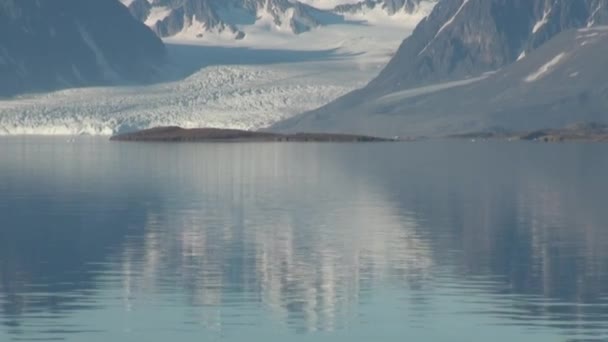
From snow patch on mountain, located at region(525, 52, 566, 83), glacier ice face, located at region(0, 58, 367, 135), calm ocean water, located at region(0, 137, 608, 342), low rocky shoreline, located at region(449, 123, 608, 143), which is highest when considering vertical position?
snow patch on mountain, located at region(525, 52, 566, 83)

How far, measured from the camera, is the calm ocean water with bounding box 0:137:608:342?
97.7 feet

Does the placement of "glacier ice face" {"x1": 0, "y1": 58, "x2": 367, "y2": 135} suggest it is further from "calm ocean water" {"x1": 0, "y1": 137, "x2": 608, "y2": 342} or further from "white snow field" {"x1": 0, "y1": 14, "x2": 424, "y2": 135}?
"calm ocean water" {"x1": 0, "y1": 137, "x2": 608, "y2": 342}

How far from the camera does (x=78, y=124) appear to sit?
6432 inches

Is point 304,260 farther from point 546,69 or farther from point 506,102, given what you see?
point 546,69

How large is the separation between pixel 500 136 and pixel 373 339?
486 feet

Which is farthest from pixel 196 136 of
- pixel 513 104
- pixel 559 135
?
pixel 513 104

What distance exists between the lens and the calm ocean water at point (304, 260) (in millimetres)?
29781

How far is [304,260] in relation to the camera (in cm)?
3781

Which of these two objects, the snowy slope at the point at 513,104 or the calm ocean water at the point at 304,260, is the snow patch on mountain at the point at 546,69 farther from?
the calm ocean water at the point at 304,260

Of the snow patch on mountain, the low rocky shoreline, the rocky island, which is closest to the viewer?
the rocky island

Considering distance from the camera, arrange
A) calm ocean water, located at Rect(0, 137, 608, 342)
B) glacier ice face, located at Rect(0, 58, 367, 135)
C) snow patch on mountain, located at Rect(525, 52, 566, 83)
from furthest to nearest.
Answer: snow patch on mountain, located at Rect(525, 52, 566, 83) < glacier ice face, located at Rect(0, 58, 367, 135) < calm ocean water, located at Rect(0, 137, 608, 342)

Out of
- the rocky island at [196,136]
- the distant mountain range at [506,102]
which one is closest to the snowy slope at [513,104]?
the distant mountain range at [506,102]

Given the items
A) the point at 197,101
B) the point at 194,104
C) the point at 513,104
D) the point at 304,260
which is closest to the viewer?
the point at 304,260

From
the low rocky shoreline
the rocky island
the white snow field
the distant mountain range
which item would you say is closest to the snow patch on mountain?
the distant mountain range
